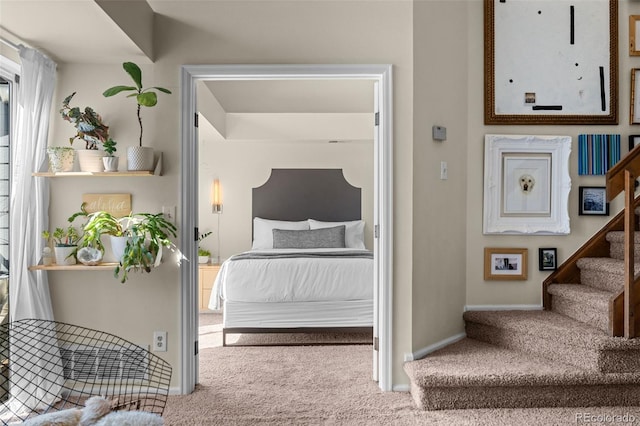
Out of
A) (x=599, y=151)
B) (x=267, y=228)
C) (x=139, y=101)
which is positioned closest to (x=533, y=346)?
(x=599, y=151)

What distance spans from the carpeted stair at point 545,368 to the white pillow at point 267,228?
3.61 meters

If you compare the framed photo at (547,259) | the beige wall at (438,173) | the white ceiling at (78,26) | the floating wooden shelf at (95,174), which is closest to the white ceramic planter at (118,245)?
the floating wooden shelf at (95,174)

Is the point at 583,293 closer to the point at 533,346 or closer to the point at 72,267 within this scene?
the point at 533,346

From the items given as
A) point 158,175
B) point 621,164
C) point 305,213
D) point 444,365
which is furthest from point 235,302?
point 621,164

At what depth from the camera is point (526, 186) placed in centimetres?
379

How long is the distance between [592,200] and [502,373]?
1.60 meters

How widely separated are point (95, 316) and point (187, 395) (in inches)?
29.7

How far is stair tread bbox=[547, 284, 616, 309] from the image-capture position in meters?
3.19

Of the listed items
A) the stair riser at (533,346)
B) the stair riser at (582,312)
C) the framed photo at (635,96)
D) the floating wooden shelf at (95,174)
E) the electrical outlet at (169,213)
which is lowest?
the stair riser at (533,346)

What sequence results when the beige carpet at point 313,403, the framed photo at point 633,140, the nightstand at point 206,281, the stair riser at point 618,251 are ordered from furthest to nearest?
the nightstand at point 206,281 < the framed photo at point 633,140 < the stair riser at point 618,251 < the beige carpet at point 313,403

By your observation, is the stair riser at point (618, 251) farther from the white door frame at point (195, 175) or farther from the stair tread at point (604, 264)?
the white door frame at point (195, 175)

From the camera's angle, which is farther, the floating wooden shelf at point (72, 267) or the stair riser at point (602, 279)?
the stair riser at point (602, 279)

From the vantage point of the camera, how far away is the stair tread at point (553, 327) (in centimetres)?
292

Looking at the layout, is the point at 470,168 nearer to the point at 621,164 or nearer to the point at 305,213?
the point at 621,164
